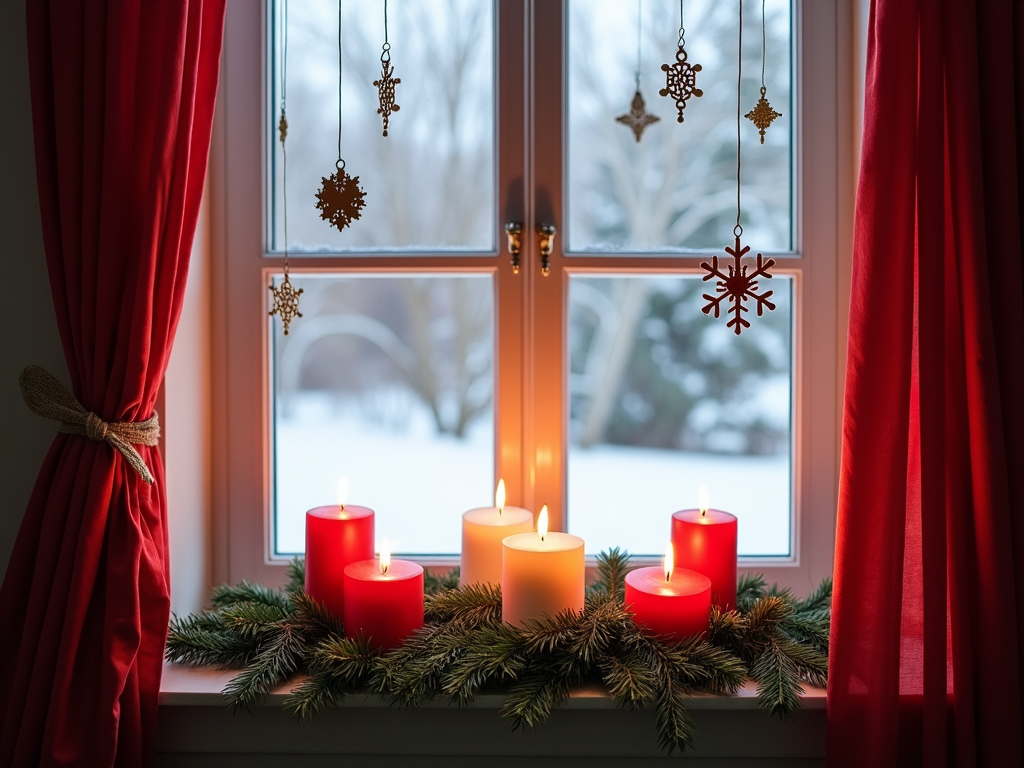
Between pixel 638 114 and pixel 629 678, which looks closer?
pixel 629 678

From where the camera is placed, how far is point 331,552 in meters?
1.27

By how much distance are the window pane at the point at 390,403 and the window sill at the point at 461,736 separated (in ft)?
1.32

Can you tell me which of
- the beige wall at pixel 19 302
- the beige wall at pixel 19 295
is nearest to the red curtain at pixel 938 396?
the beige wall at pixel 19 302

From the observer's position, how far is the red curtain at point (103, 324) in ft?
3.60

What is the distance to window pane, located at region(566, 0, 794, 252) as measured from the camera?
1.44 m

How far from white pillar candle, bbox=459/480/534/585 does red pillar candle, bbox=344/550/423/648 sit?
12 centimetres

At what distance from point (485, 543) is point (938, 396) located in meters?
0.69

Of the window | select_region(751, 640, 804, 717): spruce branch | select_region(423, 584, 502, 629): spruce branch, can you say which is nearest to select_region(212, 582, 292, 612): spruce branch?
Answer: the window

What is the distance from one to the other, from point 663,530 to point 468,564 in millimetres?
419

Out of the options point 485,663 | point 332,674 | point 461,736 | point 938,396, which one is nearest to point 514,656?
point 485,663

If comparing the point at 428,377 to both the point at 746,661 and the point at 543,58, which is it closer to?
the point at 543,58

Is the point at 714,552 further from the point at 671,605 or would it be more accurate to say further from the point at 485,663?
the point at 485,663

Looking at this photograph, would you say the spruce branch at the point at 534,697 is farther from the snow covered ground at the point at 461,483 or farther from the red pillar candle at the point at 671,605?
the snow covered ground at the point at 461,483

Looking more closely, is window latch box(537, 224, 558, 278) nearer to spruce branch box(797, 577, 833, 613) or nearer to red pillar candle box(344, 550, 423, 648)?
red pillar candle box(344, 550, 423, 648)
